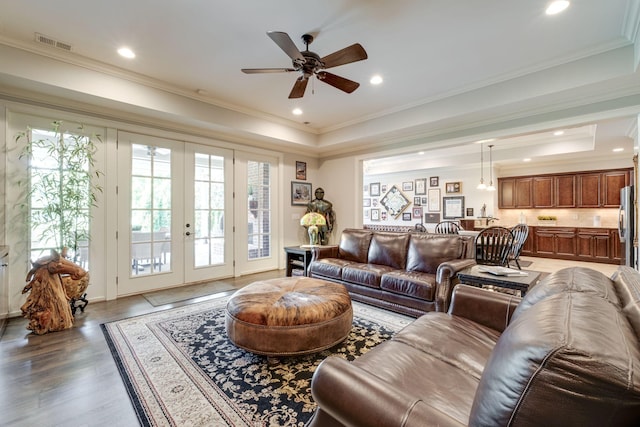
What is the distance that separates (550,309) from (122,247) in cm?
470

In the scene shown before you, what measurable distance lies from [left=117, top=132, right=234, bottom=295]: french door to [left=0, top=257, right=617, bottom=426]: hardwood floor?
1235 mm

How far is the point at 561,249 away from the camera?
7.09 metres

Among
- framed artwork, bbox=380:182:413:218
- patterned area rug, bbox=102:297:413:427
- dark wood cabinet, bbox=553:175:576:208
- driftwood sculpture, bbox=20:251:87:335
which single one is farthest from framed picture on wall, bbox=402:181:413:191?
driftwood sculpture, bbox=20:251:87:335

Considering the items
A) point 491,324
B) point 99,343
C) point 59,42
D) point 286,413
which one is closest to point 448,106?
point 491,324

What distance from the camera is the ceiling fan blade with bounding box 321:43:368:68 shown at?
238cm

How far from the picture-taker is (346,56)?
251 centimetres

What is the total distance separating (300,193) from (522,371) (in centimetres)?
572

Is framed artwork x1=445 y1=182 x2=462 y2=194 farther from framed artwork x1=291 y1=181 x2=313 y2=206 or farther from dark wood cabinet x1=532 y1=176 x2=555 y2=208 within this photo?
framed artwork x1=291 y1=181 x2=313 y2=206

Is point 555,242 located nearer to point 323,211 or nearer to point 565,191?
point 565,191

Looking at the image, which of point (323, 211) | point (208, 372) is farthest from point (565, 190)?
point (208, 372)

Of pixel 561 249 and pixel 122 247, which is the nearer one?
pixel 122 247

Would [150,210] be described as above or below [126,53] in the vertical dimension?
below

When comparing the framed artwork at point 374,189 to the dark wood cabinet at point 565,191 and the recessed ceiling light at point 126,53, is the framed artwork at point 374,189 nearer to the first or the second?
the dark wood cabinet at point 565,191

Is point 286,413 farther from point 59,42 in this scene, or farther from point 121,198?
point 59,42
